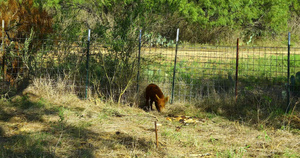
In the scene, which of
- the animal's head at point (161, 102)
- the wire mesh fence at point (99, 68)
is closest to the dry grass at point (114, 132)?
the animal's head at point (161, 102)

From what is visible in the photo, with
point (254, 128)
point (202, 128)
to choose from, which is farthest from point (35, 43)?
point (254, 128)

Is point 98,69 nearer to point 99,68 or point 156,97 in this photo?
point 99,68

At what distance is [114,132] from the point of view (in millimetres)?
6305

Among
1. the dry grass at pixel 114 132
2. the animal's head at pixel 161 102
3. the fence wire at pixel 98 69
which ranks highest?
the fence wire at pixel 98 69

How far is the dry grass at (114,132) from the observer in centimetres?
531

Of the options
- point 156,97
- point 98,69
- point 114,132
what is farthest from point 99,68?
point 114,132

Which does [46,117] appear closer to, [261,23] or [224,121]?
[224,121]

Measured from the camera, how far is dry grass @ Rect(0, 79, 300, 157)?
17.4ft

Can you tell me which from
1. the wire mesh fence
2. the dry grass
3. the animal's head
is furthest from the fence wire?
the animal's head

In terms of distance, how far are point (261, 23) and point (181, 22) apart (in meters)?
5.63

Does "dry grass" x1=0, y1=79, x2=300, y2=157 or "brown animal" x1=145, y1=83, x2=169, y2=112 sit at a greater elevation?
"brown animal" x1=145, y1=83, x2=169, y2=112

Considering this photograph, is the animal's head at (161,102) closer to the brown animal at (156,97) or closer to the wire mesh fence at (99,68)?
the brown animal at (156,97)

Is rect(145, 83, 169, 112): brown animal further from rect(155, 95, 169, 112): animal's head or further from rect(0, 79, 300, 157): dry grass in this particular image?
rect(0, 79, 300, 157): dry grass

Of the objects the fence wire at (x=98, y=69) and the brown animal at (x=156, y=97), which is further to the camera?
the fence wire at (x=98, y=69)
